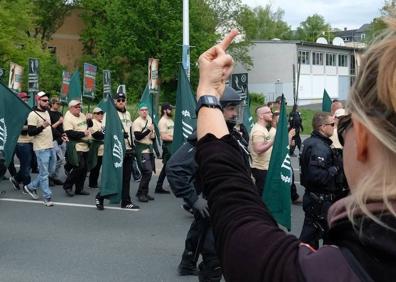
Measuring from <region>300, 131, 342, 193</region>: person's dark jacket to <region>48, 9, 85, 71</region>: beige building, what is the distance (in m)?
51.1

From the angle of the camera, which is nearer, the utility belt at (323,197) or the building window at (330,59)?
the utility belt at (323,197)

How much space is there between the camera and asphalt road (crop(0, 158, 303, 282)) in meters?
5.69

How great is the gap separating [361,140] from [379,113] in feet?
0.23

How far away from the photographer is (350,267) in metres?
1.05

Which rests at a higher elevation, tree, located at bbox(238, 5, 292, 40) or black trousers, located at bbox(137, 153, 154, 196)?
tree, located at bbox(238, 5, 292, 40)

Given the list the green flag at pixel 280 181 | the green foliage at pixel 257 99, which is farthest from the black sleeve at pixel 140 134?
the green foliage at pixel 257 99

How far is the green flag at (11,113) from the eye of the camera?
7.66 metres

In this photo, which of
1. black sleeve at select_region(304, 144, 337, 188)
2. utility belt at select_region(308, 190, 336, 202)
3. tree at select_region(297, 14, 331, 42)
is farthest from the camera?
tree at select_region(297, 14, 331, 42)

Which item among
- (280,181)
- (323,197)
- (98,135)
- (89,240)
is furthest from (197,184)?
(98,135)

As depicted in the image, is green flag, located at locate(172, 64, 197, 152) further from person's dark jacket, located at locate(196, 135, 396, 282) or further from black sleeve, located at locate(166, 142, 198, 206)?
person's dark jacket, located at locate(196, 135, 396, 282)

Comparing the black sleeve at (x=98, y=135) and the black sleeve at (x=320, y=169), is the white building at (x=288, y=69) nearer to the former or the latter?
the black sleeve at (x=98, y=135)

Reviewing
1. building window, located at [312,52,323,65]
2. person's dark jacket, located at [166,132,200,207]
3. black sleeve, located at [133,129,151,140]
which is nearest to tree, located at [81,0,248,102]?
building window, located at [312,52,323,65]

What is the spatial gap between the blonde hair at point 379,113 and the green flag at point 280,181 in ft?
18.5

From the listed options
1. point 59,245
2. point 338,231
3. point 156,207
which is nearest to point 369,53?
point 338,231
